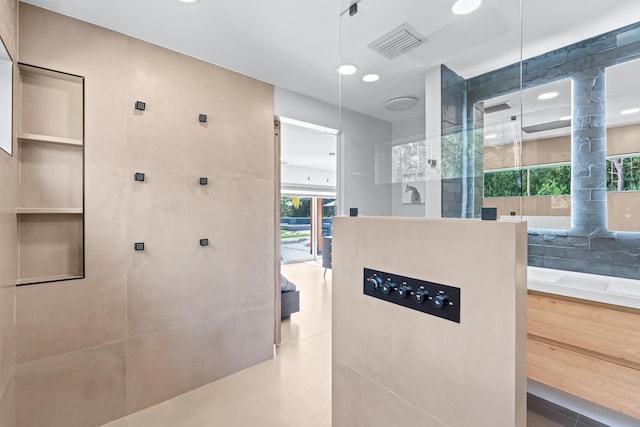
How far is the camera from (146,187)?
80.8 inches

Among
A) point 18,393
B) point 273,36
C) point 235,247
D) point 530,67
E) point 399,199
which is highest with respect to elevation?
point 273,36

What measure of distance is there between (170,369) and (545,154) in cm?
323

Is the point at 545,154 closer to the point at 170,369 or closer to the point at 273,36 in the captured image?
the point at 273,36

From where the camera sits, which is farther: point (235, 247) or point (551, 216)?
point (235, 247)

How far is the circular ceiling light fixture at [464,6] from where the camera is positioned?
47.7 inches

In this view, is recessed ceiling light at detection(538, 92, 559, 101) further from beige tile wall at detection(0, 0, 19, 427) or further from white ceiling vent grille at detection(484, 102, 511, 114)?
beige tile wall at detection(0, 0, 19, 427)

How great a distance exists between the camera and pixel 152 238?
2.08 meters

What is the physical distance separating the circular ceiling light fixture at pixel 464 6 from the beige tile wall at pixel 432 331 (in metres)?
0.95

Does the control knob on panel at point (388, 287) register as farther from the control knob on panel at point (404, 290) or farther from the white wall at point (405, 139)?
the white wall at point (405, 139)

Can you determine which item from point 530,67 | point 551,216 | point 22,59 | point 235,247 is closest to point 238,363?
point 235,247

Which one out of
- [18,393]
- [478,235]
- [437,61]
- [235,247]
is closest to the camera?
[478,235]

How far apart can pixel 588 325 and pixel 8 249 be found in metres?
3.24

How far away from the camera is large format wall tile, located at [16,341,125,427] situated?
166 cm

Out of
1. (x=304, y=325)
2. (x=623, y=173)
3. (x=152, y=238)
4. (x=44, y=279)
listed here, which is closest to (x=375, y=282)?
(x=152, y=238)
